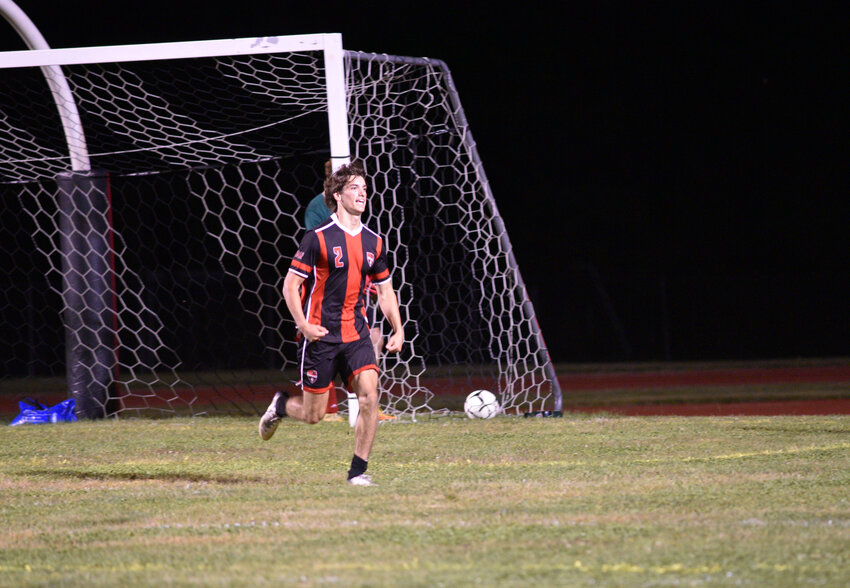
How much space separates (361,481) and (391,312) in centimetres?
96

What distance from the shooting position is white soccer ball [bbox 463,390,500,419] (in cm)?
970

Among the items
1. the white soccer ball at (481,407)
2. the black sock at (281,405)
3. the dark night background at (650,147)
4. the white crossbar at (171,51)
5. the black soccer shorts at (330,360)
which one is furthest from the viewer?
the dark night background at (650,147)

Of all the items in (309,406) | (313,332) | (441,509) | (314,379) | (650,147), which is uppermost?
(650,147)

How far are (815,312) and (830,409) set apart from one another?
14276 mm

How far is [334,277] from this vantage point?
5.92 metres

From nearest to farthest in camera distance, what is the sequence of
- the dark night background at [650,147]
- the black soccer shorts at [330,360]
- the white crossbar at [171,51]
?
the black soccer shorts at [330,360] → the white crossbar at [171,51] → the dark night background at [650,147]

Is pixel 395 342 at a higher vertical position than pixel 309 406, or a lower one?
higher

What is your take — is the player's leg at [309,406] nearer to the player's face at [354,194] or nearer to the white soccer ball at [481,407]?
the player's face at [354,194]

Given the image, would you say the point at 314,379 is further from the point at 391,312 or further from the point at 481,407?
the point at 481,407

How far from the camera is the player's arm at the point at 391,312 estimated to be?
19.7ft

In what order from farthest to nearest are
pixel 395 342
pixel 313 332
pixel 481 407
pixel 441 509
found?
pixel 481 407, pixel 395 342, pixel 313 332, pixel 441 509

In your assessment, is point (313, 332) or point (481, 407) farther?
point (481, 407)

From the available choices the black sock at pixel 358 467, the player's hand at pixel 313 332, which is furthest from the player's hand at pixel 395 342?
the black sock at pixel 358 467

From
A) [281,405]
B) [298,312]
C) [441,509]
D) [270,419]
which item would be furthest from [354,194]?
[441,509]
